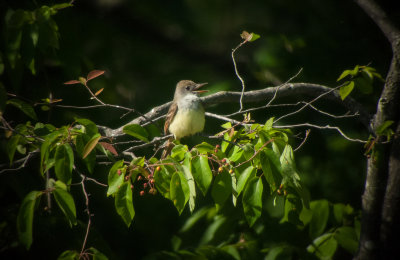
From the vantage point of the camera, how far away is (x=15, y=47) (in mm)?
3740

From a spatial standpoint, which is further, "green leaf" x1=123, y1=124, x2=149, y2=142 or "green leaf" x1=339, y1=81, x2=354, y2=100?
"green leaf" x1=339, y1=81, x2=354, y2=100

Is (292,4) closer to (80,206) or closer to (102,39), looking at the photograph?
(102,39)

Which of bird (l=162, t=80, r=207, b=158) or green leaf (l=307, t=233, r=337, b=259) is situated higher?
bird (l=162, t=80, r=207, b=158)

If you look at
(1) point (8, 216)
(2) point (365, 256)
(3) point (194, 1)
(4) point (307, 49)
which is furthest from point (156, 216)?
(3) point (194, 1)

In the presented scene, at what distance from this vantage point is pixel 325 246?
4.07 m

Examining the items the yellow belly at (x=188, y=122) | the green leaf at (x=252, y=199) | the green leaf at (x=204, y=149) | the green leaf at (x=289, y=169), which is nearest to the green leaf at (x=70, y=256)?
the green leaf at (x=204, y=149)

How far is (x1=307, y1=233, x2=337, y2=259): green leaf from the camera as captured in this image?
403 cm

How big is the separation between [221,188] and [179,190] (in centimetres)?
32

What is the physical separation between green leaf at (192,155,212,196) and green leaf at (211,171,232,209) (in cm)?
10

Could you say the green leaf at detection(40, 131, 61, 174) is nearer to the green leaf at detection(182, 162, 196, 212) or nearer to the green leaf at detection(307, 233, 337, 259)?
the green leaf at detection(182, 162, 196, 212)

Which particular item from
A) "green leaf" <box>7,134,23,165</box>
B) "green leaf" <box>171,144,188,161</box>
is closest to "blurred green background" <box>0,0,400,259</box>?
"green leaf" <box>7,134,23,165</box>

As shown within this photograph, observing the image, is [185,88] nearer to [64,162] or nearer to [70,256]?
[64,162]

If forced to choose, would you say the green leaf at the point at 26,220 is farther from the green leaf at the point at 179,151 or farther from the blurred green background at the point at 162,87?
the green leaf at the point at 179,151

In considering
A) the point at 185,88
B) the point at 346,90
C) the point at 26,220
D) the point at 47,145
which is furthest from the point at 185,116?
the point at 26,220
